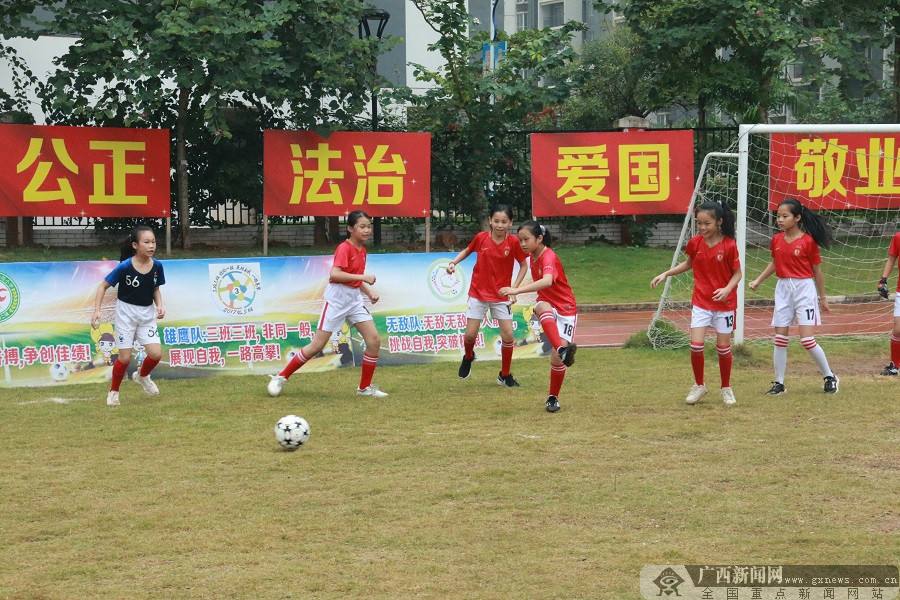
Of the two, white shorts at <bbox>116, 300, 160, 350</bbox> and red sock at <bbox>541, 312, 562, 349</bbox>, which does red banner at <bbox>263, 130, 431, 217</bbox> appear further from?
red sock at <bbox>541, 312, 562, 349</bbox>

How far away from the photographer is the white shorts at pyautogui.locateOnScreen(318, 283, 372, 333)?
1141 centimetres

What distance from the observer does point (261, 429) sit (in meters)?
9.71

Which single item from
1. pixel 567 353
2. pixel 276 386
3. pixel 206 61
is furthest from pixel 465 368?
pixel 206 61

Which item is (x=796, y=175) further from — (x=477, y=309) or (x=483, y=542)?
(x=483, y=542)

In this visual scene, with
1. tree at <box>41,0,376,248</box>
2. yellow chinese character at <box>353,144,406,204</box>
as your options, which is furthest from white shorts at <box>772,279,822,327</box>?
tree at <box>41,0,376,248</box>

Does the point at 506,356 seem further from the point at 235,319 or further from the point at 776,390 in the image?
the point at 235,319

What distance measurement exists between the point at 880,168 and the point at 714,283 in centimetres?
1117

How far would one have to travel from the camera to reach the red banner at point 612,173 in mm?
20984

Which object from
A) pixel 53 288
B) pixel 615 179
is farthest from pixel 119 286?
pixel 615 179

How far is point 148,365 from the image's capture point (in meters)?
11.4

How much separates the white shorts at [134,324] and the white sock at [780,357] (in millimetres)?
5852

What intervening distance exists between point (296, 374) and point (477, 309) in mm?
2151

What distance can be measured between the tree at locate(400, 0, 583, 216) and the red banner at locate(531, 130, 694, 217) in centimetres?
141

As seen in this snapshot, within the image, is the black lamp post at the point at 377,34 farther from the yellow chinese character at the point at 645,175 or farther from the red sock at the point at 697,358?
the red sock at the point at 697,358
